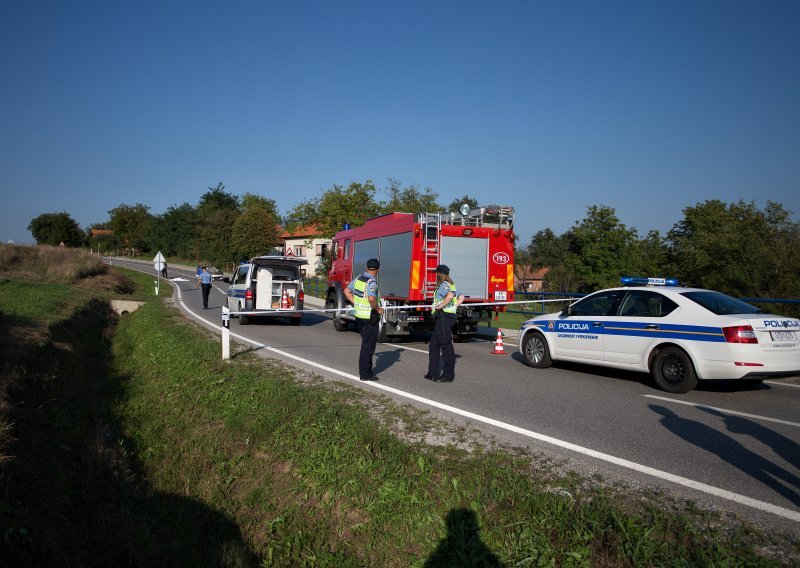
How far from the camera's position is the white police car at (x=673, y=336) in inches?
301

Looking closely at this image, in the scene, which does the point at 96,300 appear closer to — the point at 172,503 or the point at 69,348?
the point at 69,348

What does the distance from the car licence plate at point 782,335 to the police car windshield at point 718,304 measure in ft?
1.81

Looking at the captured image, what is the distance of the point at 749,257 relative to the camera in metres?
35.7

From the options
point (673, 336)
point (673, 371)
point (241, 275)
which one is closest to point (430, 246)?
point (673, 336)

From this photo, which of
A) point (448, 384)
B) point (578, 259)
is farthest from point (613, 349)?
point (578, 259)

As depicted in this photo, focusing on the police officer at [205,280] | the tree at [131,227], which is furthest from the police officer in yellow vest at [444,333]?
the tree at [131,227]

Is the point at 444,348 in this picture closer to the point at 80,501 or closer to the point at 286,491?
the point at 286,491

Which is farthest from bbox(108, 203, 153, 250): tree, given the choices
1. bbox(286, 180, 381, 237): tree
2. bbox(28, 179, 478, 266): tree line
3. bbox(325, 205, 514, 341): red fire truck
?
bbox(325, 205, 514, 341): red fire truck

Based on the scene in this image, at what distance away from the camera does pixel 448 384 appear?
8.80 metres

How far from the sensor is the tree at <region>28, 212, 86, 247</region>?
73750mm

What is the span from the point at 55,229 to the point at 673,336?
267ft

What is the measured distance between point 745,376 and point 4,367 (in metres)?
10.1

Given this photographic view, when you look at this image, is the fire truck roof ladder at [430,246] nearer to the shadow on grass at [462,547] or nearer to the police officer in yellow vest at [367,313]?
the police officer in yellow vest at [367,313]

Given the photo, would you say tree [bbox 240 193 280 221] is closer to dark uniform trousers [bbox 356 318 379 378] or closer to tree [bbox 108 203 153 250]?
tree [bbox 108 203 153 250]
